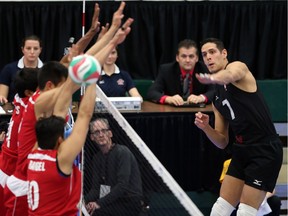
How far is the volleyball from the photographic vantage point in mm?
5020

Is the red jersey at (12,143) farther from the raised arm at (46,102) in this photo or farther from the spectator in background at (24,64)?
the spectator in background at (24,64)

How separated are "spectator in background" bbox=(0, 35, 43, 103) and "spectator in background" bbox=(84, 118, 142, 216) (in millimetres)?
2426

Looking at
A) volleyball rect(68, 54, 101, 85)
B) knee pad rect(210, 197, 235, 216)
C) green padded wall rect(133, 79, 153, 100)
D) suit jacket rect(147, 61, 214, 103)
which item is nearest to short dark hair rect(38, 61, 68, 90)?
volleyball rect(68, 54, 101, 85)

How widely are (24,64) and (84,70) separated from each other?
460 cm

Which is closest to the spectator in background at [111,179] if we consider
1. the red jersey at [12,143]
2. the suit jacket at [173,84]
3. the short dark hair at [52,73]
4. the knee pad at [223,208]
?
the red jersey at [12,143]

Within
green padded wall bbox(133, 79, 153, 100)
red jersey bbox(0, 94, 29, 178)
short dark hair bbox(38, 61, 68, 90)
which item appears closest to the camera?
short dark hair bbox(38, 61, 68, 90)

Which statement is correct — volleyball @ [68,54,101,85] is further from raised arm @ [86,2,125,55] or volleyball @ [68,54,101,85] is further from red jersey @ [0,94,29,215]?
red jersey @ [0,94,29,215]

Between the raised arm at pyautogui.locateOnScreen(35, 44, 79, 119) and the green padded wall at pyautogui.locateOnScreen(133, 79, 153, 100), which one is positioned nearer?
the raised arm at pyautogui.locateOnScreen(35, 44, 79, 119)

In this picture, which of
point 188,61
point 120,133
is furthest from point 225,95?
point 188,61

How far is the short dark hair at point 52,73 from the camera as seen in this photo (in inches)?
230

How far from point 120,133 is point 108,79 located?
8.64ft

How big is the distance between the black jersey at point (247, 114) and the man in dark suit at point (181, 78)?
99.2 inches

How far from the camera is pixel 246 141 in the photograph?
693 cm

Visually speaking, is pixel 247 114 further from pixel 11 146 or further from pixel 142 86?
pixel 142 86
